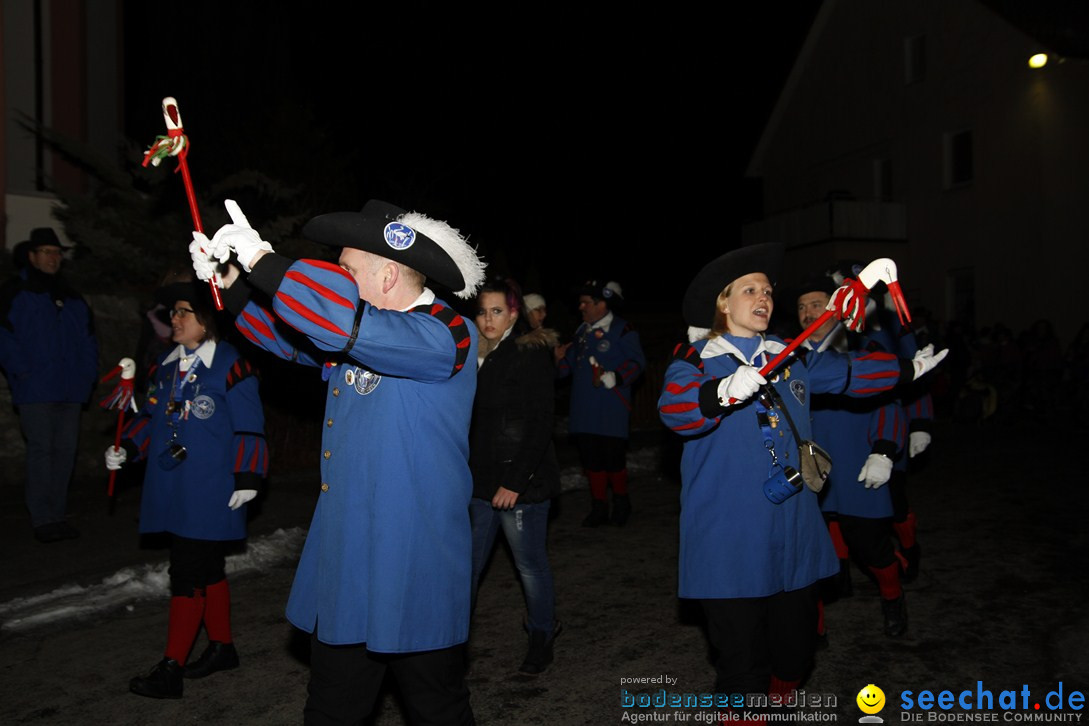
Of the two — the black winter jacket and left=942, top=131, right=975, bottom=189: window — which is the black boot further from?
left=942, top=131, right=975, bottom=189: window

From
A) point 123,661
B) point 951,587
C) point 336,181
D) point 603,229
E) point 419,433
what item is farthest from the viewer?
point 603,229

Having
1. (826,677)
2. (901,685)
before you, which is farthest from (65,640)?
(901,685)

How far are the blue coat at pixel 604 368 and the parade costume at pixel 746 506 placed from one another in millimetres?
4825

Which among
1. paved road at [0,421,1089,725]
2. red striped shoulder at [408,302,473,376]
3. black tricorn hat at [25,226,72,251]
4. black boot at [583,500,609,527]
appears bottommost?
paved road at [0,421,1089,725]

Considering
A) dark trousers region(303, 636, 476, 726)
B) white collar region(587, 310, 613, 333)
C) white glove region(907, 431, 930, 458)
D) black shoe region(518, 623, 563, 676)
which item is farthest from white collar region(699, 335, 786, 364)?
white collar region(587, 310, 613, 333)

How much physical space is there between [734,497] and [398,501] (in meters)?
1.40

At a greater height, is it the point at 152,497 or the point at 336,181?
the point at 336,181

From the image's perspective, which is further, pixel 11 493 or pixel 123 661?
pixel 11 493

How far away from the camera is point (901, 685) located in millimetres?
4859

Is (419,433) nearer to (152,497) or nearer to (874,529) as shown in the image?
(152,497)

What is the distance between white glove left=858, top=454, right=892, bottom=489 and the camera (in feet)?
17.7

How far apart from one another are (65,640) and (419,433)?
376 cm

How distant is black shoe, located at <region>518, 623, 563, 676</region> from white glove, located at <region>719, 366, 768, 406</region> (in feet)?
6.90

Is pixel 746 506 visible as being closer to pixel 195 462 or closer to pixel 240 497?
pixel 240 497
